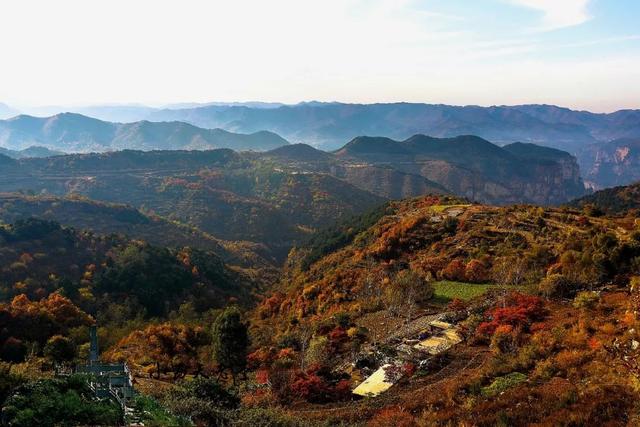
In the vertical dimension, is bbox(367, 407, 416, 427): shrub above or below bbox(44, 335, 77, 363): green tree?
above

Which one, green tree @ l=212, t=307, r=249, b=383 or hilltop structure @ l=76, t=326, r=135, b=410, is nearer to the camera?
hilltop structure @ l=76, t=326, r=135, b=410

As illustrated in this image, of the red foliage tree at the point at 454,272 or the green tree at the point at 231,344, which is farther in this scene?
the red foliage tree at the point at 454,272

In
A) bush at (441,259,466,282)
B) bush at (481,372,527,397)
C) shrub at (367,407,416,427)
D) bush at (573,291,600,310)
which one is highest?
bush at (573,291,600,310)

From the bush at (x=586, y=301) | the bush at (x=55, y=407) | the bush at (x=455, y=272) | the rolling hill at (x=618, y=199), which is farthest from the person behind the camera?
the rolling hill at (x=618, y=199)

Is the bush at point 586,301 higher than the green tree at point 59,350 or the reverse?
higher

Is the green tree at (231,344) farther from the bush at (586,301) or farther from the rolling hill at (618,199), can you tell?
the rolling hill at (618,199)

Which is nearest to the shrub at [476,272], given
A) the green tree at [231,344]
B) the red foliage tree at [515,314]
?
the red foliage tree at [515,314]

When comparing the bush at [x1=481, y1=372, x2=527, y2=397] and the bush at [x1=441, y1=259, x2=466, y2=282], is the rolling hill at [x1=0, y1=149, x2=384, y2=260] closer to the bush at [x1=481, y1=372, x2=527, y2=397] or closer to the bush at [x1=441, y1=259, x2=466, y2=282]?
the bush at [x1=441, y1=259, x2=466, y2=282]

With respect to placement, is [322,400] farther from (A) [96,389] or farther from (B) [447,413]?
(A) [96,389]

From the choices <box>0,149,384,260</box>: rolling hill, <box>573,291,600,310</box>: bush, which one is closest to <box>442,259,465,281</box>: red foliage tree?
<box>573,291,600,310</box>: bush
